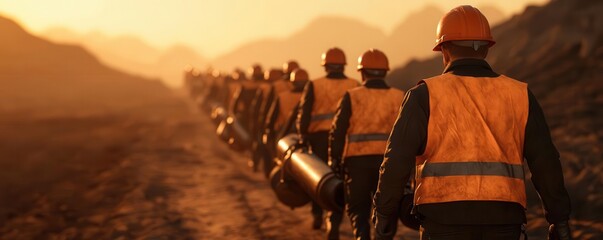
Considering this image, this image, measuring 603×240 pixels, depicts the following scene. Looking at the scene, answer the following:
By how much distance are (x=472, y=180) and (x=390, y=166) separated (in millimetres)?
446

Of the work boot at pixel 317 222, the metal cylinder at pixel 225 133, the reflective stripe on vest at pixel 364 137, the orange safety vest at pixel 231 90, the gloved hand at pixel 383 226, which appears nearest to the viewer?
the gloved hand at pixel 383 226

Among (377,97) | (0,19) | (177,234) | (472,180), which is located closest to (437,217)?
(472,180)

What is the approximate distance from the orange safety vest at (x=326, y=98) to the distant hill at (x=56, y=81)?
32.1 m

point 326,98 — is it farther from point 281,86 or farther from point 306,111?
point 281,86

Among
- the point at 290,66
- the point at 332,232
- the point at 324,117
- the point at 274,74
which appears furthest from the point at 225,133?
the point at 332,232

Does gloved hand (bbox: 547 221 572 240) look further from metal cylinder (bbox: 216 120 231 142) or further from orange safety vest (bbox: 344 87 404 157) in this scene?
metal cylinder (bbox: 216 120 231 142)

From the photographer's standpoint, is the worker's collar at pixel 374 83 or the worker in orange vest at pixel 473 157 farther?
the worker's collar at pixel 374 83

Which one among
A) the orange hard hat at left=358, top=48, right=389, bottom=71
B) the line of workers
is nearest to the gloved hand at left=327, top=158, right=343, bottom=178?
the orange hard hat at left=358, top=48, right=389, bottom=71

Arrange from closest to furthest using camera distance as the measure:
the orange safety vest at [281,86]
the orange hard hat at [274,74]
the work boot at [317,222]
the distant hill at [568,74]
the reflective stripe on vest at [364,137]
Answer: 1. the reflective stripe on vest at [364,137]
2. the work boot at [317,222]
3. the distant hill at [568,74]
4. the orange safety vest at [281,86]
5. the orange hard hat at [274,74]

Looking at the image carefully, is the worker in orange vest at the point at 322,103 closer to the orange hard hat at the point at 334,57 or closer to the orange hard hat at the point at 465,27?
the orange hard hat at the point at 334,57

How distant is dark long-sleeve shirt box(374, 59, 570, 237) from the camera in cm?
349

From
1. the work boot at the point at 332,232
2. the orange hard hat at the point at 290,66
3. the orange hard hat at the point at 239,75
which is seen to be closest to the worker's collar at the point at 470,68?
the work boot at the point at 332,232

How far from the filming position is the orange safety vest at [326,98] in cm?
787

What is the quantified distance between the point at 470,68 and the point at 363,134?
283 cm
